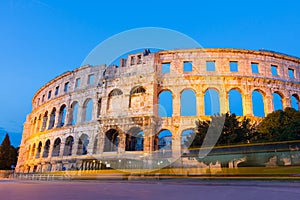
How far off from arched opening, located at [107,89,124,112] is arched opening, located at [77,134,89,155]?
15.9 ft

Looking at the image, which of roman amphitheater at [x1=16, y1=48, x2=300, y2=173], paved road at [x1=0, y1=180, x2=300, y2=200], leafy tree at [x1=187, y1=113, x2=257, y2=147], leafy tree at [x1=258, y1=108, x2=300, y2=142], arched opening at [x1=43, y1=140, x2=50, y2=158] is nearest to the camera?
paved road at [x1=0, y1=180, x2=300, y2=200]

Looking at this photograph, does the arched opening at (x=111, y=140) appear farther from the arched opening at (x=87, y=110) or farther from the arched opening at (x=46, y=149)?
the arched opening at (x=46, y=149)

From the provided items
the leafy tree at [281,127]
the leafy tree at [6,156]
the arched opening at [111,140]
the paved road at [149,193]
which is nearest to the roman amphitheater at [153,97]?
the arched opening at [111,140]

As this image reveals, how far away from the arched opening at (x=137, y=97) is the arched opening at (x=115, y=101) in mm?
1025

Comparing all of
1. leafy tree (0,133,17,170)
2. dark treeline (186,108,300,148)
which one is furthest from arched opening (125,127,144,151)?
leafy tree (0,133,17,170)

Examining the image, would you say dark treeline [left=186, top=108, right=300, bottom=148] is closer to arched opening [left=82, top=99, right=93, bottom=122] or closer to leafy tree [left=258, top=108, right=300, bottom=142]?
leafy tree [left=258, top=108, right=300, bottom=142]

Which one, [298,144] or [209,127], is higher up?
[209,127]

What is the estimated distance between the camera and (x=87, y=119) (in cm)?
2717

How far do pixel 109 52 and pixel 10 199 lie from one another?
33.7 ft

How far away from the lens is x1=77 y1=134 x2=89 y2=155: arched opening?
25.9m

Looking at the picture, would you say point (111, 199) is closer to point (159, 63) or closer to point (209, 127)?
point (209, 127)

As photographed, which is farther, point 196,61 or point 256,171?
point 196,61

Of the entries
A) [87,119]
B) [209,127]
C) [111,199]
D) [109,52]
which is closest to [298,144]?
[209,127]

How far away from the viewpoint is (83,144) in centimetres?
2630
